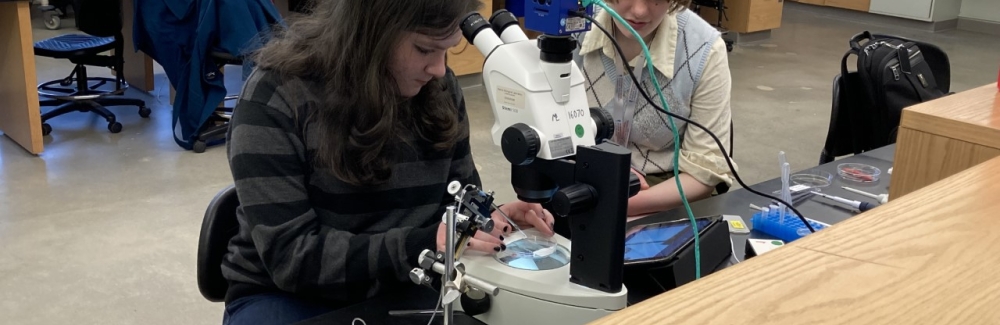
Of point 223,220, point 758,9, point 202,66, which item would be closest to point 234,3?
point 202,66

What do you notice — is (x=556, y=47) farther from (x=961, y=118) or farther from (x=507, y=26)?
(x=961, y=118)

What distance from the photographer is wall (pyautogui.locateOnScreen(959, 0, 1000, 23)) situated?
7480 millimetres

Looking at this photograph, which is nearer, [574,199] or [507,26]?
[574,199]

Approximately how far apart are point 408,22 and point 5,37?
9.86ft

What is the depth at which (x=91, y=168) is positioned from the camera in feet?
11.8

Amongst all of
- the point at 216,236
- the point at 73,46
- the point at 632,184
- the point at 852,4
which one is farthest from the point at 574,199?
the point at 852,4

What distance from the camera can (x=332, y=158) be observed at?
1341 mm

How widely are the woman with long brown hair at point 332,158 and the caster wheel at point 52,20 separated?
575cm

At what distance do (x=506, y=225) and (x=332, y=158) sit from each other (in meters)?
0.32

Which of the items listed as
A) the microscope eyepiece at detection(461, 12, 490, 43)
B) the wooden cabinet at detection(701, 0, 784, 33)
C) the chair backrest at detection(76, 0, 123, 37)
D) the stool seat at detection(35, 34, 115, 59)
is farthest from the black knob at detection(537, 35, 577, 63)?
the wooden cabinet at detection(701, 0, 784, 33)

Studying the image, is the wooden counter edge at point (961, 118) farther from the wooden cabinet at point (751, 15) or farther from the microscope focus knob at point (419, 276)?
the wooden cabinet at point (751, 15)

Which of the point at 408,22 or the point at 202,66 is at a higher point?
the point at 408,22

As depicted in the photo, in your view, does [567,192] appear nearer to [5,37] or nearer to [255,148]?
[255,148]

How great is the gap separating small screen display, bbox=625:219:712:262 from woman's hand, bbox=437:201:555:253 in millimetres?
125
